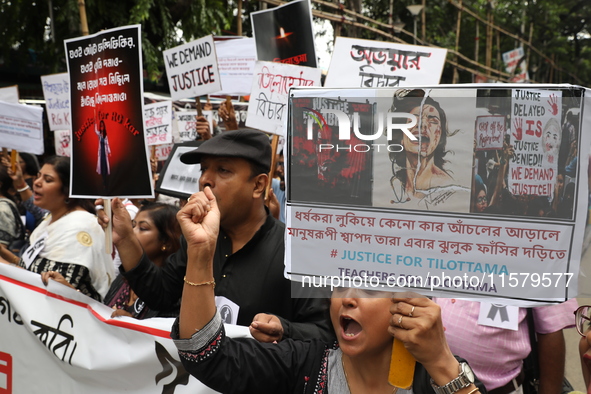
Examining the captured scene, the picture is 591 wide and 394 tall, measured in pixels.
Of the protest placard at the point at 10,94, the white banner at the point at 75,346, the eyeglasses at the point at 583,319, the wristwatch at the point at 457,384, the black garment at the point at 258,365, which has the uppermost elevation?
the protest placard at the point at 10,94

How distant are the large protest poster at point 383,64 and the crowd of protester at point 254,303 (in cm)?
105

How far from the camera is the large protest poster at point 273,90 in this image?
430 centimetres

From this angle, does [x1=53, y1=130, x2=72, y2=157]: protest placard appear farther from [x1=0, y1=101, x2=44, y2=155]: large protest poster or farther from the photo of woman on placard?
the photo of woman on placard

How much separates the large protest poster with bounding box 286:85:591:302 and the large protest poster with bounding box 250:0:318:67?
3418 mm

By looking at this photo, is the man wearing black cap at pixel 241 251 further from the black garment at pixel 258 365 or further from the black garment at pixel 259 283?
the black garment at pixel 258 365

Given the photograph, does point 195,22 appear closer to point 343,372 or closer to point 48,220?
point 48,220

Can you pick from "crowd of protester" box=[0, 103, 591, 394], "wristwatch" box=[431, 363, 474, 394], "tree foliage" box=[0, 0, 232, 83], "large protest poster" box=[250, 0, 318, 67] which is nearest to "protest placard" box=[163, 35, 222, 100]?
"large protest poster" box=[250, 0, 318, 67]

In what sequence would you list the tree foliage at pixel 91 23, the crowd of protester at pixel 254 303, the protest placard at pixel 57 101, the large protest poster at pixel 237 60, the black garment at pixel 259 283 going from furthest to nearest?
1. the tree foliage at pixel 91 23
2. the protest placard at pixel 57 101
3. the large protest poster at pixel 237 60
4. the black garment at pixel 259 283
5. the crowd of protester at pixel 254 303

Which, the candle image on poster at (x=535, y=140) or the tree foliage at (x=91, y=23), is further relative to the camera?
the tree foliage at (x=91, y=23)

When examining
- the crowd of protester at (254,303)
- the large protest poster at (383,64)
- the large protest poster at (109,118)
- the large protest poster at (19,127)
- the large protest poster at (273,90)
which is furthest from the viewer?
the large protest poster at (19,127)

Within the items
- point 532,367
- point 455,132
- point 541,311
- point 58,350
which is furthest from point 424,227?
point 58,350

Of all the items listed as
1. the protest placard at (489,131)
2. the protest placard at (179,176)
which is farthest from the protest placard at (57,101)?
the protest placard at (489,131)

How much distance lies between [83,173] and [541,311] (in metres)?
2.54

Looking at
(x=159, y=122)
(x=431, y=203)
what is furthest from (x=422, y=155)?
(x=159, y=122)
